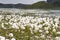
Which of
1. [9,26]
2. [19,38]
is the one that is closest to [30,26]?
[9,26]

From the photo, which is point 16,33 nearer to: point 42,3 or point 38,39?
point 38,39

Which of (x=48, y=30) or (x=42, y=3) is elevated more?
(x=48, y=30)

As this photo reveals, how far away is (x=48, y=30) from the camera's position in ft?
25.2

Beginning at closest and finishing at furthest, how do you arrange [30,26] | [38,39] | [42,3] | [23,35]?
[38,39] → [23,35] → [30,26] → [42,3]

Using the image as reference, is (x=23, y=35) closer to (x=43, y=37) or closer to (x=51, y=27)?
(x=43, y=37)

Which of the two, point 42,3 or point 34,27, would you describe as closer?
point 34,27

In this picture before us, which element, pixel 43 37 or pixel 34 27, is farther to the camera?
pixel 34 27

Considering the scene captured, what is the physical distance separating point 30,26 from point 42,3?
6751cm

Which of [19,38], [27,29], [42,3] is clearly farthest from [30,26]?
[42,3]

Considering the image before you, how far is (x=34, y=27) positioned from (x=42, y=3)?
67.9m

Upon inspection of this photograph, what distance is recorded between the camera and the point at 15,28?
7652mm

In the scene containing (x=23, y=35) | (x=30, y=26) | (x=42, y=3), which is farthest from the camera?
(x=42, y=3)

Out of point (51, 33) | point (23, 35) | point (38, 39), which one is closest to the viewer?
point (38, 39)

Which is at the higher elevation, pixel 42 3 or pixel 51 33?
pixel 51 33
